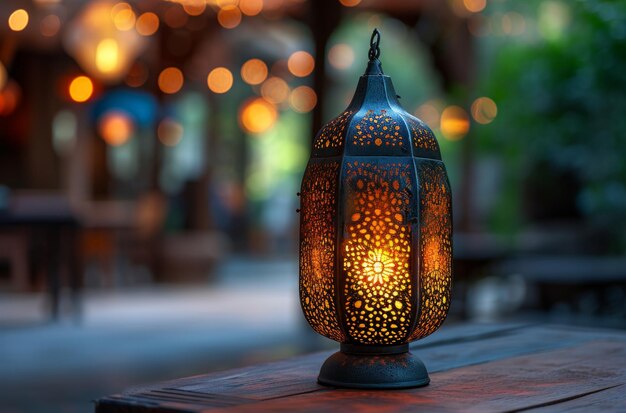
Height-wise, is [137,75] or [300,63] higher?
[300,63]

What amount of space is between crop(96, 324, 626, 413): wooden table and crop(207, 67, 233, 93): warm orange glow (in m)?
11.1

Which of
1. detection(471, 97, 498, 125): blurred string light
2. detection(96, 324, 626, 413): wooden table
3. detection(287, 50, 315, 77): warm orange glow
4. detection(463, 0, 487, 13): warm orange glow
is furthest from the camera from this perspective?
detection(287, 50, 315, 77): warm orange glow

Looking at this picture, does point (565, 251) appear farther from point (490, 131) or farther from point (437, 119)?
point (437, 119)

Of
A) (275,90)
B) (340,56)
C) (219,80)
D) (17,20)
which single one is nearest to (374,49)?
(17,20)

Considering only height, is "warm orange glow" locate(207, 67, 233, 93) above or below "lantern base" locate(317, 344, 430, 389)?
above

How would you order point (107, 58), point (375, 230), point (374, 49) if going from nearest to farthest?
point (375, 230) → point (374, 49) → point (107, 58)

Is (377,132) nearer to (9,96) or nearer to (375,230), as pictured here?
(375,230)

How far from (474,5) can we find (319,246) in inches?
336

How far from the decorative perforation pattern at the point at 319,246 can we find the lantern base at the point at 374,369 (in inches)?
1.8

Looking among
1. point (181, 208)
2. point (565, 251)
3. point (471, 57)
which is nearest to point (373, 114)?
point (471, 57)

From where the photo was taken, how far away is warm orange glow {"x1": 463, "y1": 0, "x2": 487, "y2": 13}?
1016cm

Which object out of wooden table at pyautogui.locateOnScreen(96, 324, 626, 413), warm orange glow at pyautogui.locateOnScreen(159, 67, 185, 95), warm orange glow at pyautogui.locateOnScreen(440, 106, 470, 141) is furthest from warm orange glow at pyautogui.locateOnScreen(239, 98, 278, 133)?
wooden table at pyautogui.locateOnScreen(96, 324, 626, 413)

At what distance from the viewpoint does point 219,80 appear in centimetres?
1370

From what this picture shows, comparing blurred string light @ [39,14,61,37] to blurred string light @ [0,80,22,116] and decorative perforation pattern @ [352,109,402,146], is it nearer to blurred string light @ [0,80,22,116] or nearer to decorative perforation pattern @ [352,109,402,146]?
blurred string light @ [0,80,22,116]
